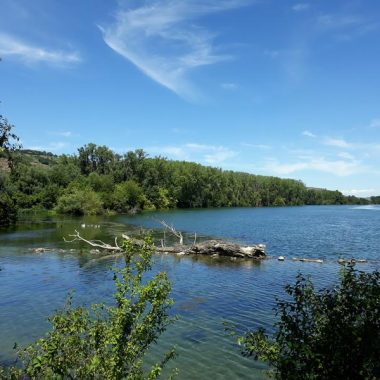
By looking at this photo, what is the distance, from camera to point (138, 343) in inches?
369

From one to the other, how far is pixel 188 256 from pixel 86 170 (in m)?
122

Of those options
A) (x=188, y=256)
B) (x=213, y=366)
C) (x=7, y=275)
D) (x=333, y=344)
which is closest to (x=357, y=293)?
(x=333, y=344)

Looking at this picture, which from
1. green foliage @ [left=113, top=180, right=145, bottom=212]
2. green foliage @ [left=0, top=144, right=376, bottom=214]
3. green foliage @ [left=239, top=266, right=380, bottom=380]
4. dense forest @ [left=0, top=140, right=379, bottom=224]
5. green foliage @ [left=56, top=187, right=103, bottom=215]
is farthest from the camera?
green foliage @ [left=113, top=180, right=145, bottom=212]

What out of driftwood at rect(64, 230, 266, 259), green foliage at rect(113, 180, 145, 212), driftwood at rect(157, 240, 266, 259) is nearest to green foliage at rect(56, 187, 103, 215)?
green foliage at rect(113, 180, 145, 212)

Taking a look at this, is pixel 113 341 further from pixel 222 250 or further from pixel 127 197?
pixel 127 197

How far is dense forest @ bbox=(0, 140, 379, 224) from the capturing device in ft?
402

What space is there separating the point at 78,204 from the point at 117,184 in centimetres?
3622

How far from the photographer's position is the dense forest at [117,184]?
122 metres

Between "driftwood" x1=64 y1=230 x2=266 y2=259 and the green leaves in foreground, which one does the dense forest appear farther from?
the green leaves in foreground

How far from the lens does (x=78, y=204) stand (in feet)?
372

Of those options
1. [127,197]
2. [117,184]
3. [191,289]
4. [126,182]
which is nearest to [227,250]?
[191,289]

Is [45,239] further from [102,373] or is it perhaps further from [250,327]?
[102,373]

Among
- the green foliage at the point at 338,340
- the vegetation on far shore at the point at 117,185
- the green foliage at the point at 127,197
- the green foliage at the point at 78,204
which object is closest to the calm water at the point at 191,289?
the green foliage at the point at 338,340

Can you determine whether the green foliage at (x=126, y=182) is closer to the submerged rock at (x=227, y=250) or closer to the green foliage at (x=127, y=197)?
the green foliage at (x=127, y=197)
